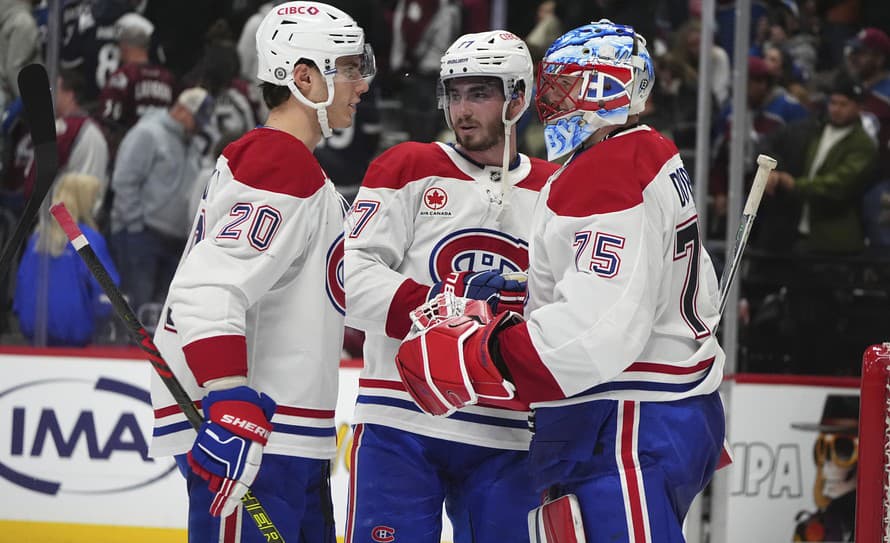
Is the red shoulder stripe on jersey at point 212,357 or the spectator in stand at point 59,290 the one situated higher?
the red shoulder stripe on jersey at point 212,357

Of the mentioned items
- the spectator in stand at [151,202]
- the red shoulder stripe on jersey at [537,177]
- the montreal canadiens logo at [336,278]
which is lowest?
the spectator in stand at [151,202]

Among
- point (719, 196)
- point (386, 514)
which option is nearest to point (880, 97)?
point (719, 196)

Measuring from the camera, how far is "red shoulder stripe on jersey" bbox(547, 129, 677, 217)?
215cm

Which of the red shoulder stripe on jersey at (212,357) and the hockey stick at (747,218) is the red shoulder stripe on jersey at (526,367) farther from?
the hockey stick at (747,218)

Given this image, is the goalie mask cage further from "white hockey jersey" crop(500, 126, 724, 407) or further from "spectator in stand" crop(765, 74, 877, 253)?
"spectator in stand" crop(765, 74, 877, 253)

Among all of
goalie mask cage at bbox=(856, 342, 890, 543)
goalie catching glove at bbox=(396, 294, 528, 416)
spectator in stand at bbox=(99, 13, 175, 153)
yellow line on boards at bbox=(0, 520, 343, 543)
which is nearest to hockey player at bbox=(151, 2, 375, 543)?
goalie catching glove at bbox=(396, 294, 528, 416)

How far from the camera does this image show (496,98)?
9.38ft

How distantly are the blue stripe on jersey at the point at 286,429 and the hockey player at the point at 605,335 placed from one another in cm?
30

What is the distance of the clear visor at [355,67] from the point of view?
2.67m

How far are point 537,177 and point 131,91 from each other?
2.39m

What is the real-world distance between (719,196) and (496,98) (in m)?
1.86

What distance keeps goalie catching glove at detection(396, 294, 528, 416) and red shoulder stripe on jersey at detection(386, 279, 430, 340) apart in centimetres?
35

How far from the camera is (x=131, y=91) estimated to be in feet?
15.7

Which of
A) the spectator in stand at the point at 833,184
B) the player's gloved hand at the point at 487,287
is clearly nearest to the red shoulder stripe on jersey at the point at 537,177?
the player's gloved hand at the point at 487,287
